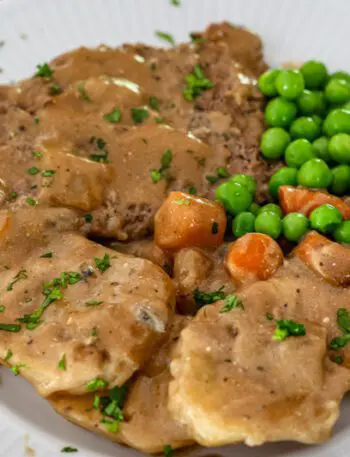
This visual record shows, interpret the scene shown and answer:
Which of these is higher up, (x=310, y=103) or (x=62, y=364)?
(x=310, y=103)

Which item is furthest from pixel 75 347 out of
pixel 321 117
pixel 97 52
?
pixel 321 117

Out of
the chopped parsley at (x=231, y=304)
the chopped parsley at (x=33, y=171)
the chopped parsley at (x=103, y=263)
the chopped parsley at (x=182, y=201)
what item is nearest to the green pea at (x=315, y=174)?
the chopped parsley at (x=182, y=201)

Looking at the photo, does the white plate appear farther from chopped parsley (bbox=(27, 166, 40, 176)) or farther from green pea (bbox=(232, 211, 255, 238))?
green pea (bbox=(232, 211, 255, 238))

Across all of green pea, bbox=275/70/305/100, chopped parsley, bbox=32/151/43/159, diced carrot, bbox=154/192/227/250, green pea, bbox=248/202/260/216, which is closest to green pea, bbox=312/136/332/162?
green pea, bbox=275/70/305/100

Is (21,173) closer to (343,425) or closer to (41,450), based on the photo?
(41,450)

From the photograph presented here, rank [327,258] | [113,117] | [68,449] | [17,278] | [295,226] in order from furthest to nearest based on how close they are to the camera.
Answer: [113,117], [295,226], [327,258], [17,278], [68,449]

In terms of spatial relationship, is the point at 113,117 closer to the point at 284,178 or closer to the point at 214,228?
the point at 214,228

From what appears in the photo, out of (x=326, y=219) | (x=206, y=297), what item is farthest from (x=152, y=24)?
(x=206, y=297)

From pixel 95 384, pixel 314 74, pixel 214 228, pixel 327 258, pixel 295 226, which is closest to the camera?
pixel 95 384

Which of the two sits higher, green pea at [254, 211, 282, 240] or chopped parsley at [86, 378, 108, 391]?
green pea at [254, 211, 282, 240]
